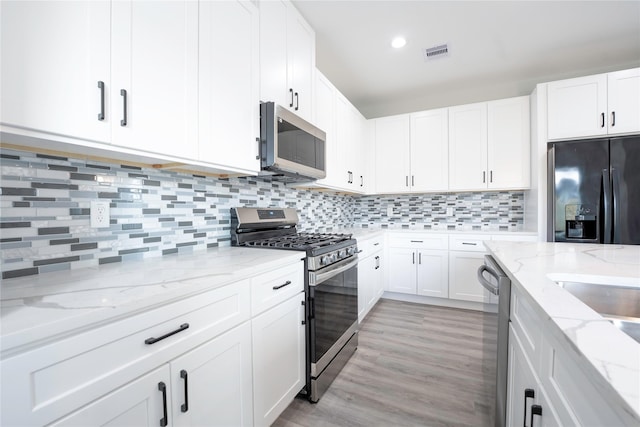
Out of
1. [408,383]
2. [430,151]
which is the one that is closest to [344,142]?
[430,151]

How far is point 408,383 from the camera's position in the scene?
1.83 metres

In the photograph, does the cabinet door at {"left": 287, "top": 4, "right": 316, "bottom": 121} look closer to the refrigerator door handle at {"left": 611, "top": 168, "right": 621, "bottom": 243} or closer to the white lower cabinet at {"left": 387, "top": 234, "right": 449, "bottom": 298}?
the white lower cabinet at {"left": 387, "top": 234, "right": 449, "bottom": 298}

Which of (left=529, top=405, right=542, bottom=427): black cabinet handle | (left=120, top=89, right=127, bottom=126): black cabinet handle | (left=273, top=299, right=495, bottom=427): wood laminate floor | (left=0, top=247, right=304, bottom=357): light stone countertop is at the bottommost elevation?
(left=273, top=299, right=495, bottom=427): wood laminate floor

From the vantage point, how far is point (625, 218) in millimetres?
2369

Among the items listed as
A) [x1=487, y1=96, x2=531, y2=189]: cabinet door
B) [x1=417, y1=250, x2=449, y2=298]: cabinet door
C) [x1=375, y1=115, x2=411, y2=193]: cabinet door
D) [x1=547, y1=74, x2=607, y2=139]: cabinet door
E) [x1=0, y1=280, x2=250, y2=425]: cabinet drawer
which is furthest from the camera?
[x1=375, y1=115, x2=411, y2=193]: cabinet door

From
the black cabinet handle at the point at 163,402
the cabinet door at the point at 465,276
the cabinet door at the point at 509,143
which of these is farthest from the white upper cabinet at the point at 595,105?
the black cabinet handle at the point at 163,402

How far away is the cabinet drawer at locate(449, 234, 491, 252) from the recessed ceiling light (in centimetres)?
204

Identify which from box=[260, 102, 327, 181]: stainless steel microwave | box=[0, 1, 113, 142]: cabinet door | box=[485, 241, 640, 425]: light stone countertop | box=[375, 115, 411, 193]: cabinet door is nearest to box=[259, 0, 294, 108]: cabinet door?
box=[260, 102, 327, 181]: stainless steel microwave

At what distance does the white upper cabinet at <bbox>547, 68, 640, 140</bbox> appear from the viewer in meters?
2.50

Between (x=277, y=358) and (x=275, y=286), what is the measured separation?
365mm

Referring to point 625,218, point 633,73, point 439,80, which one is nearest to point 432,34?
point 439,80

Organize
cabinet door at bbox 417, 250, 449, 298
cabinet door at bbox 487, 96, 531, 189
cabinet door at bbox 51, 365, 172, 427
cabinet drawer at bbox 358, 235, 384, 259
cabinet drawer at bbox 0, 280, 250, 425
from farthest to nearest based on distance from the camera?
cabinet door at bbox 417, 250, 449, 298 → cabinet door at bbox 487, 96, 531, 189 → cabinet drawer at bbox 358, 235, 384, 259 → cabinet door at bbox 51, 365, 172, 427 → cabinet drawer at bbox 0, 280, 250, 425

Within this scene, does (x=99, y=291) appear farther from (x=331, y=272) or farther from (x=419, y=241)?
(x=419, y=241)

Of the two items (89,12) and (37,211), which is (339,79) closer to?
(89,12)
